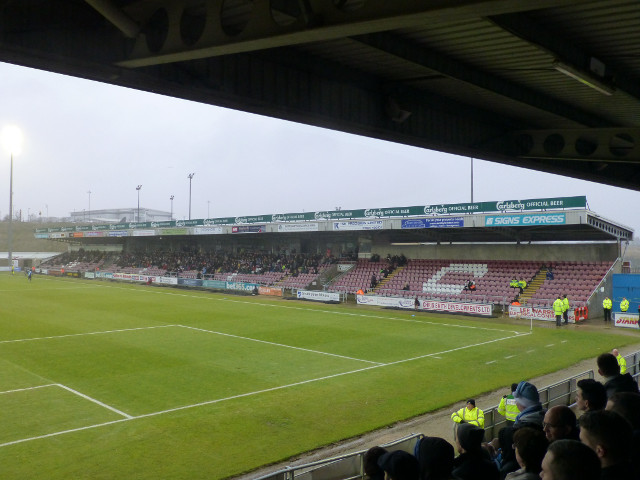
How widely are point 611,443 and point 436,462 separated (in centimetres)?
109

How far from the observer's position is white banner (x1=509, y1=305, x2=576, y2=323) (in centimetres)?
2838

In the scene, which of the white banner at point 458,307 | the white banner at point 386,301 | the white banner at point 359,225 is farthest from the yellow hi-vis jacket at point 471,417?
the white banner at point 359,225

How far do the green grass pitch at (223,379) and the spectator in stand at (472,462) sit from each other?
19.9ft

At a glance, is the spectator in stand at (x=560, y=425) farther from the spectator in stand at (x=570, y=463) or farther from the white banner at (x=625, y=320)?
the white banner at (x=625, y=320)

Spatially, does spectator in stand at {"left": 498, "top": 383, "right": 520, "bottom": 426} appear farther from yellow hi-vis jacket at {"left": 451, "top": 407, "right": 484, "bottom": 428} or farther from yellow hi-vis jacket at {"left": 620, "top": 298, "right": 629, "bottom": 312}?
yellow hi-vis jacket at {"left": 620, "top": 298, "right": 629, "bottom": 312}

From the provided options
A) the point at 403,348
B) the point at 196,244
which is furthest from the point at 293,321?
the point at 196,244

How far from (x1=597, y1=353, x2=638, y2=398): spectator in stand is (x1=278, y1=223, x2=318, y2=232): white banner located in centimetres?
3722

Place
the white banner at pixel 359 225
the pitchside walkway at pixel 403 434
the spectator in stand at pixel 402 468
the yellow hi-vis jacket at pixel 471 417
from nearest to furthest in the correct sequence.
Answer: the spectator in stand at pixel 402 468 < the pitchside walkway at pixel 403 434 < the yellow hi-vis jacket at pixel 471 417 < the white banner at pixel 359 225

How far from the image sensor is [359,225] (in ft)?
132

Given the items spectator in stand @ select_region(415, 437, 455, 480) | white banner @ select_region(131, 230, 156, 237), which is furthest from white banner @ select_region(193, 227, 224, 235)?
spectator in stand @ select_region(415, 437, 455, 480)

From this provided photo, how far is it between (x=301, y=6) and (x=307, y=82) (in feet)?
8.81

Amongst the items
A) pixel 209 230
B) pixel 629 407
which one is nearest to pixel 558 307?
pixel 629 407

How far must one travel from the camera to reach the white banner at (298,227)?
143 ft

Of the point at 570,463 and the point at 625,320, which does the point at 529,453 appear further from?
the point at 625,320
